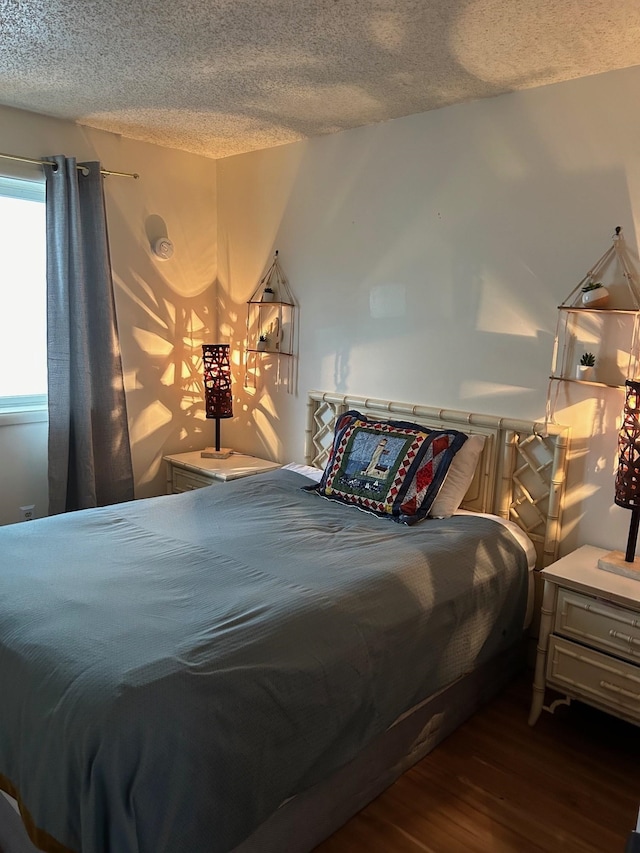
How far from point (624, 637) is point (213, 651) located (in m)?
1.42

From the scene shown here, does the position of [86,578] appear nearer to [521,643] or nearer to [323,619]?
[323,619]

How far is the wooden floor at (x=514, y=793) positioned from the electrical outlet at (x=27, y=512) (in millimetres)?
2369

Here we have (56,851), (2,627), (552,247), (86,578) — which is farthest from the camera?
(552,247)

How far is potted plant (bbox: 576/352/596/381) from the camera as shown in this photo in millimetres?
2538

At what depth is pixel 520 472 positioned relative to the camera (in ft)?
9.27

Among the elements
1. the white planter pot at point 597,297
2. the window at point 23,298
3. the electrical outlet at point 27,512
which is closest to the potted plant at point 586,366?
the white planter pot at point 597,297

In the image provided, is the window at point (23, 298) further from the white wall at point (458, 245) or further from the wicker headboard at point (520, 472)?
the wicker headboard at point (520, 472)

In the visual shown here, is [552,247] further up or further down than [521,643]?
further up

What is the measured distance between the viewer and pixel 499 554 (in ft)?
8.19

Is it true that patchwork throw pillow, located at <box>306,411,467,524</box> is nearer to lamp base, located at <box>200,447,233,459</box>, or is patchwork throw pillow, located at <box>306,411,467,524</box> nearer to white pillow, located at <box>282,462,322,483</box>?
white pillow, located at <box>282,462,322,483</box>

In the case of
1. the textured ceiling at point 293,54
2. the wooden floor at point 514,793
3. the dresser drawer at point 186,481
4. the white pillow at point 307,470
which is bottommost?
the wooden floor at point 514,793

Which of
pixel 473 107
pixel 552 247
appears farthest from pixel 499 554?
pixel 473 107

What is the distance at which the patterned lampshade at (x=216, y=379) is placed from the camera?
3812 mm

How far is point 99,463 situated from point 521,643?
2.39 metres
